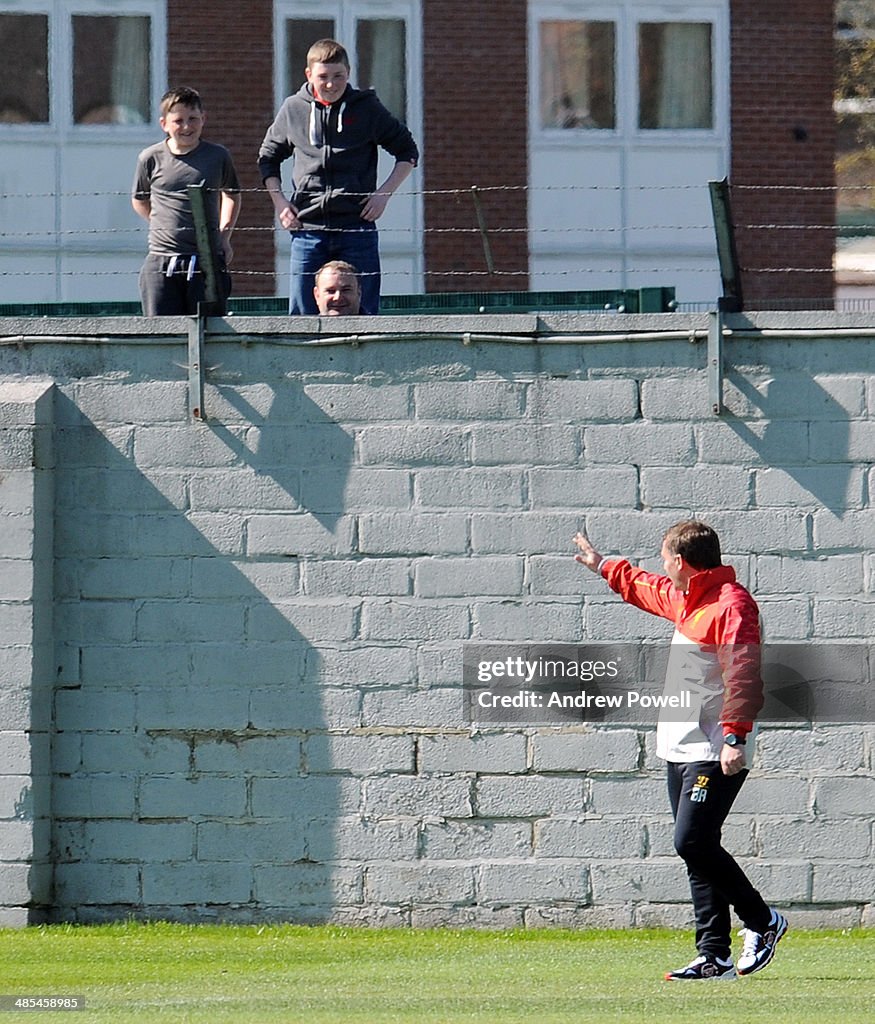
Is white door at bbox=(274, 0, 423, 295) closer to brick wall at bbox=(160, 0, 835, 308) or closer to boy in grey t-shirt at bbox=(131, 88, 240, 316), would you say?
brick wall at bbox=(160, 0, 835, 308)

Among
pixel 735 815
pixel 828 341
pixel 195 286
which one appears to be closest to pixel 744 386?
pixel 828 341

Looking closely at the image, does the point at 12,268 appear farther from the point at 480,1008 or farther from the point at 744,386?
the point at 480,1008

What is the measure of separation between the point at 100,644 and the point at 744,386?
124 inches

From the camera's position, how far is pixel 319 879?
809cm

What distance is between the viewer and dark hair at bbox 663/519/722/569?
254 inches

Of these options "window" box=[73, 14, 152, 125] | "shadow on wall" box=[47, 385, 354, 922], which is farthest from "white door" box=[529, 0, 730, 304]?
"shadow on wall" box=[47, 385, 354, 922]

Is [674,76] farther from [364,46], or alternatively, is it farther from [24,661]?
[24,661]

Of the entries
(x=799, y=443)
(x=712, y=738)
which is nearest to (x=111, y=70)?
(x=799, y=443)

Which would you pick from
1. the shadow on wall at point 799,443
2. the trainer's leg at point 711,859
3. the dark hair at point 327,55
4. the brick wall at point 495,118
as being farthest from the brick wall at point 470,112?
the trainer's leg at point 711,859

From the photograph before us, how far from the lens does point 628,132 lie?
57.1 ft

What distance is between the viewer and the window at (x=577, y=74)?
17.4 metres

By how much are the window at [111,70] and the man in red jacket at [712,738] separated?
11849 millimetres

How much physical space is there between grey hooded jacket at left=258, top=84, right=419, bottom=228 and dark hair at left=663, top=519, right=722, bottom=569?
9.66 feet

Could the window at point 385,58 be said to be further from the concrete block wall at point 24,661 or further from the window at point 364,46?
the concrete block wall at point 24,661
